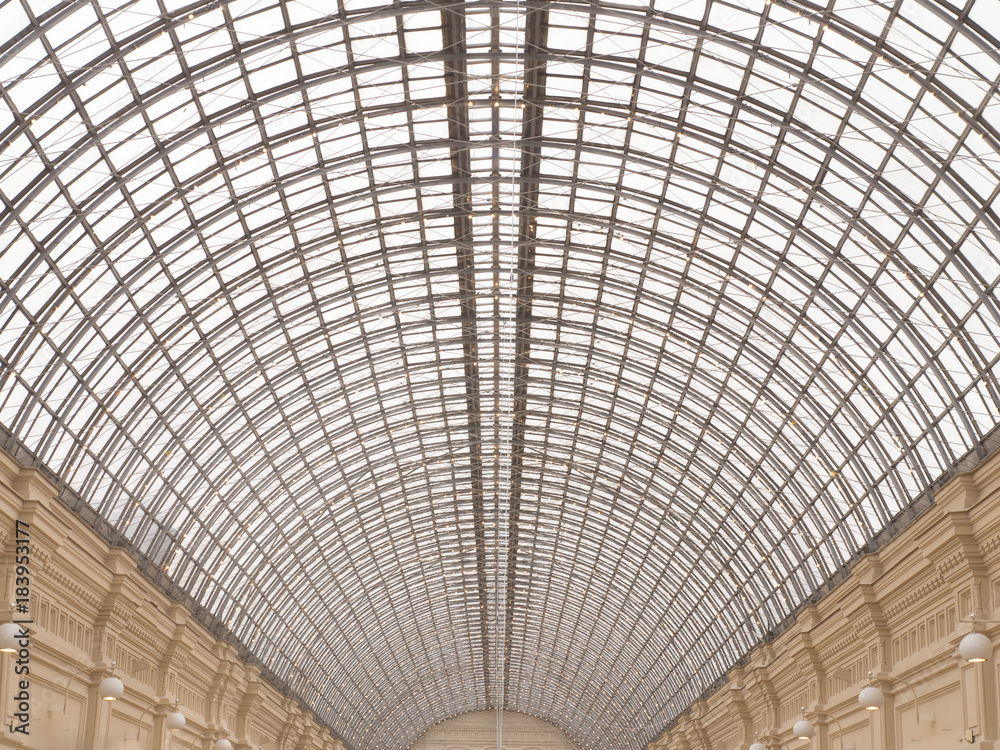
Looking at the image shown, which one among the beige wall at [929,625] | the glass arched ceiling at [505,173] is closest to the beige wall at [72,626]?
the glass arched ceiling at [505,173]

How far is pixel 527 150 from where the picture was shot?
43.6m

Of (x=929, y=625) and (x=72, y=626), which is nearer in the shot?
(x=929, y=625)

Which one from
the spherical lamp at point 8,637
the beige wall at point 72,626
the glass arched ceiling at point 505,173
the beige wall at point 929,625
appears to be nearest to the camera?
the spherical lamp at point 8,637

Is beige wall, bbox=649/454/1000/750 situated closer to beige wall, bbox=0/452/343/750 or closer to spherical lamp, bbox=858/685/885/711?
spherical lamp, bbox=858/685/885/711

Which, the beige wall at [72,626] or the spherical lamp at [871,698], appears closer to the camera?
the spherical lamp at [871,698]

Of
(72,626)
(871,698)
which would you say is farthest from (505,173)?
(871,698)

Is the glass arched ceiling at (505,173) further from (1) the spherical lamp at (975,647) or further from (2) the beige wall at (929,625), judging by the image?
(1) the spherical lamp at (975,647)

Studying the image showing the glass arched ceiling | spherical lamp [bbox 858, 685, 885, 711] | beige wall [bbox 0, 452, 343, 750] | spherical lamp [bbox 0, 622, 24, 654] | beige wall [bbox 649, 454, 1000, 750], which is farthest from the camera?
beige wall [bbox 0, 452, 343, 750]

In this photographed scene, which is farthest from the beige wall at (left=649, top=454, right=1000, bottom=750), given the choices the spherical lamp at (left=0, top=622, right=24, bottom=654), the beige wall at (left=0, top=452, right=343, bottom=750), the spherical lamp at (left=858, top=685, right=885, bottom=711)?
the beige wall at (left=0, top=452, right=343, bottom=750)

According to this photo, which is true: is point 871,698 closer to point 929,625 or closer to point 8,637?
point 929,625

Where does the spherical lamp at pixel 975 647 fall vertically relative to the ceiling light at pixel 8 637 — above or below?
above

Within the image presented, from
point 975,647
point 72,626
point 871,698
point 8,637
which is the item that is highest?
point 72,626

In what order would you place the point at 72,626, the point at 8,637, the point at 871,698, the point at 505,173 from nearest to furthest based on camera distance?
the point at 8,637, the point at 871,698, the point at 72,626, the point at 505,173

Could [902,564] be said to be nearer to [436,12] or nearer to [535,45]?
[535,45]
